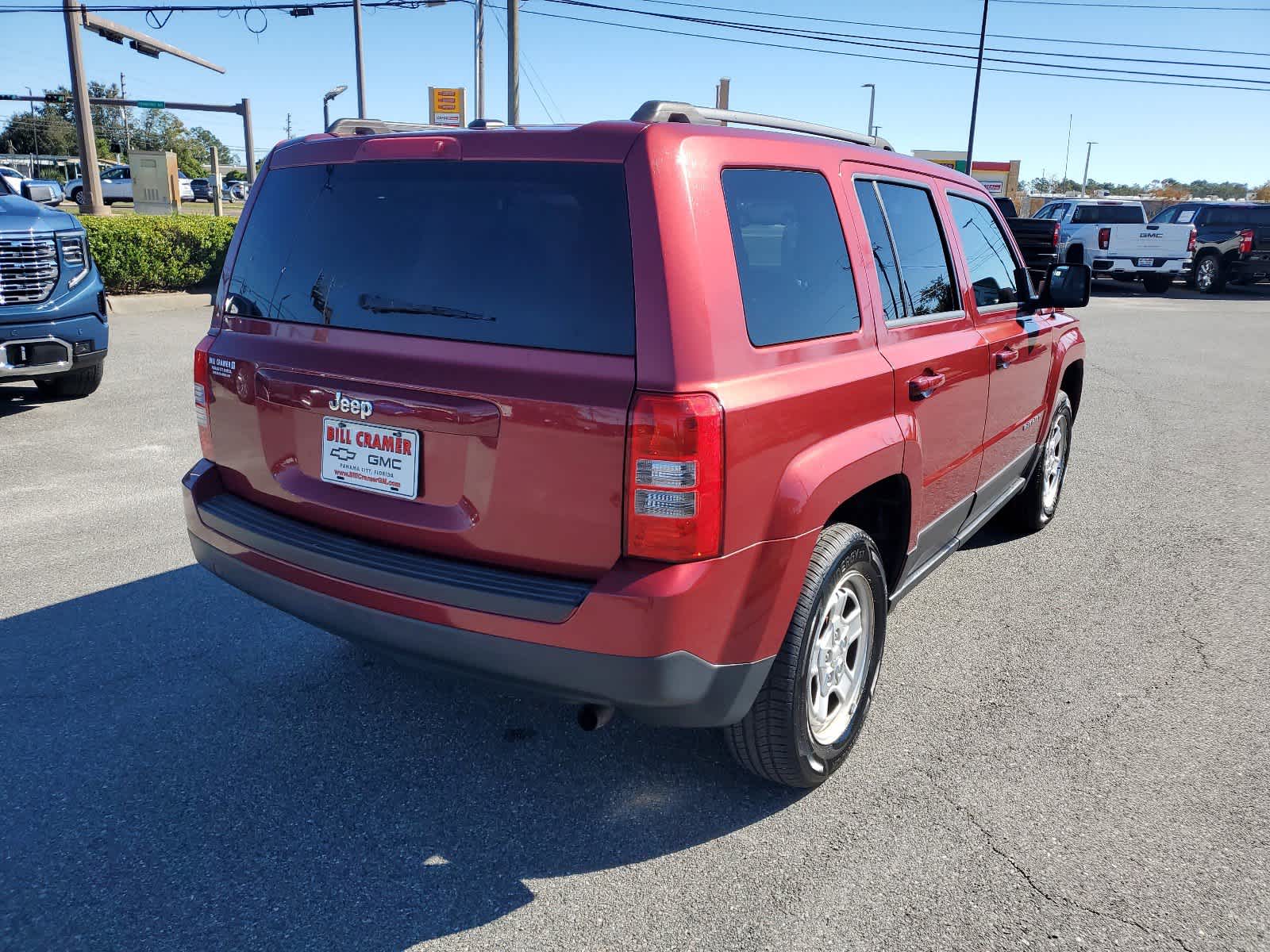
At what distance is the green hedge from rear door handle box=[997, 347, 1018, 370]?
12.3 metres

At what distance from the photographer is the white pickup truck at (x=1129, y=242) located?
24.1 meters

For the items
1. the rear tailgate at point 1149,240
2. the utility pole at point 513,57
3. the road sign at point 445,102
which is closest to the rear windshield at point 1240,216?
the rear tailgate at point 1149,240

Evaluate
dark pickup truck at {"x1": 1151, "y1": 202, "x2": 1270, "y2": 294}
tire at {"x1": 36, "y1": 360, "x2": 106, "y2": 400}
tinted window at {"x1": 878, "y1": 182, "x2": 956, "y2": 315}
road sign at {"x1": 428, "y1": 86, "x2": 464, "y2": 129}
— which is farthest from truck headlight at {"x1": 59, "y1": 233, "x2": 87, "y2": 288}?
road sign at {"x1": 428, "y1": 86, "x2": 464, "y2": 129}

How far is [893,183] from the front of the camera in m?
3.54

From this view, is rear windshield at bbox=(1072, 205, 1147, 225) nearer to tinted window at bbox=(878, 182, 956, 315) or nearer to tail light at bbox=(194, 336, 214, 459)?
tinted window at bbox=(878, 182, 956, 315)

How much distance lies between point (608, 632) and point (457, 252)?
43.0 inches

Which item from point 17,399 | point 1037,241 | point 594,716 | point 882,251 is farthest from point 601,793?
point 1037,241

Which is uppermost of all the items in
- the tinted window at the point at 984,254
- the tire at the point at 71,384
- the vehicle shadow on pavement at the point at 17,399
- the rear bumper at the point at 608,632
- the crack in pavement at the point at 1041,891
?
the tinted window at the point at 984,254

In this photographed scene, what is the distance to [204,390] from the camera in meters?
3.28

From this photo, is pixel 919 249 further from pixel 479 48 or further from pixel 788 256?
pixel 479 48

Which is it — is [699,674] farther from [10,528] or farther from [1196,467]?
[1196,467]

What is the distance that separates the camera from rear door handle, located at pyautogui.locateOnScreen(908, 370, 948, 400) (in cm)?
330

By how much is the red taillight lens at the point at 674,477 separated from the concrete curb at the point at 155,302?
12778 millimetres

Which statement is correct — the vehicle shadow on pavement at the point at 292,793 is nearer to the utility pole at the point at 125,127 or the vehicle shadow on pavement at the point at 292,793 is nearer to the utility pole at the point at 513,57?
the utility pole at the point at 513,57
